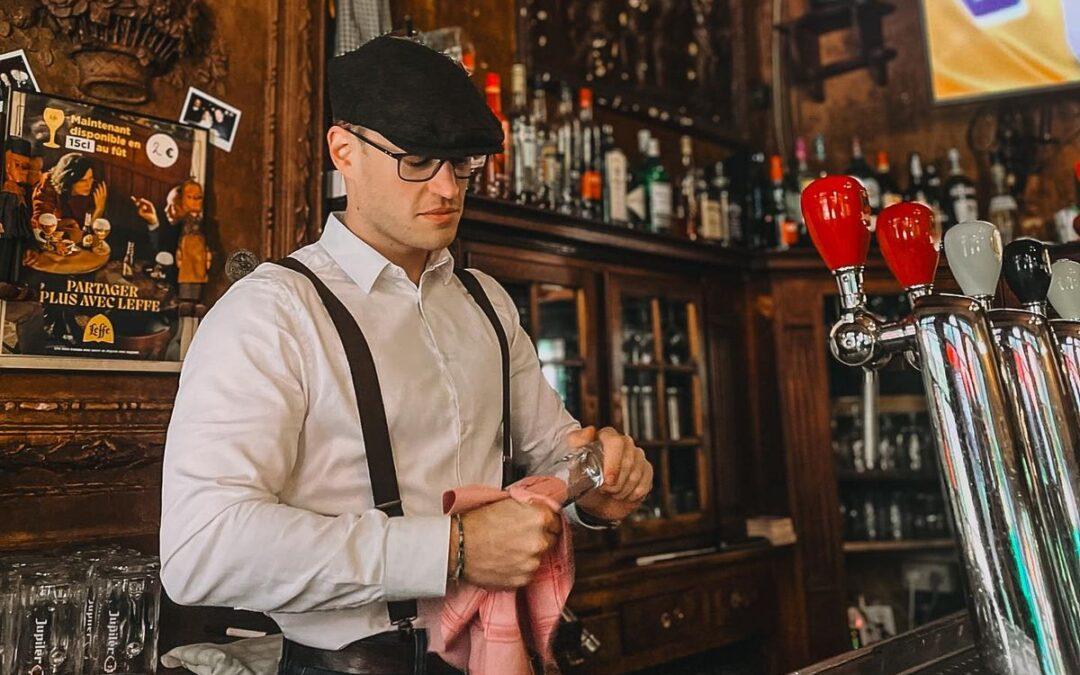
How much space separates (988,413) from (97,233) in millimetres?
1799

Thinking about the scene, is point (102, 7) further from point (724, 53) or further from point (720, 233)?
point (724, 53)

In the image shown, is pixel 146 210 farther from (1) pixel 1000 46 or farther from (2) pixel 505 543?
(1) pixel 1000 46

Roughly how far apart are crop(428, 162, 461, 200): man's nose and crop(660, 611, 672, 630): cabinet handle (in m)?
1.81

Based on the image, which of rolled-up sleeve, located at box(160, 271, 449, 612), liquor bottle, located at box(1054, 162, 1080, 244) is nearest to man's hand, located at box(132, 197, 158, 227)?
rolled-up sleeve, located at box(160, 271, 449, 612)

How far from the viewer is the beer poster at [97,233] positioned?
5.68ft

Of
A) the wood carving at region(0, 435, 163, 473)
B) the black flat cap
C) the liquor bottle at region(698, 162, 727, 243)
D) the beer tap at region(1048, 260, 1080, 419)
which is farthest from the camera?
the liquor bottle at region(698, 162, 727, 243)

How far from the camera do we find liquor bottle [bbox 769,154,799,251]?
3.40m

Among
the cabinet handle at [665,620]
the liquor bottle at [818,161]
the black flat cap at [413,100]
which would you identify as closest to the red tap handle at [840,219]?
the black flat cap at [413,100]

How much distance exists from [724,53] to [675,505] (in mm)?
2127

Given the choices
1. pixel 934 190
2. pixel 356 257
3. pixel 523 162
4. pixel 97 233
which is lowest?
pixel 356 257

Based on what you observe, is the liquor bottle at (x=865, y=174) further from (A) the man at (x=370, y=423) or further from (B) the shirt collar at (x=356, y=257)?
(B) the shirt collar at (x=356, y=257)

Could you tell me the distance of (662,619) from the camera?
8.55 feet

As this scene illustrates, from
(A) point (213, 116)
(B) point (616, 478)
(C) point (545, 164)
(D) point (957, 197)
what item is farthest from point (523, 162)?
(D) point (957, 197)

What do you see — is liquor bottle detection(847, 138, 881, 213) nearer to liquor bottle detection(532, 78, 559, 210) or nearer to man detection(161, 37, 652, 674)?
liquor bottle detection(532, 78, 559, 210)
